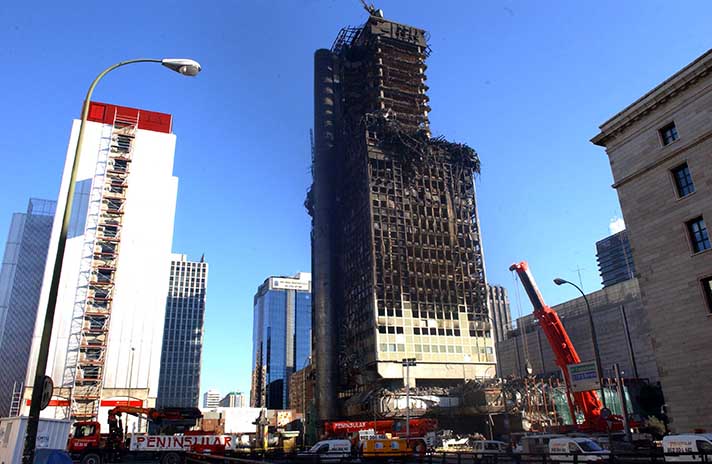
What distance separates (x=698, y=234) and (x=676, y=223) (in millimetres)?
1449

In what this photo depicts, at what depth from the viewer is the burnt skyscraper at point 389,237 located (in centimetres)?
9388

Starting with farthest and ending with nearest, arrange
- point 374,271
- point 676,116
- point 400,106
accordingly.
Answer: point 400,106
point 374,271
point 676,116

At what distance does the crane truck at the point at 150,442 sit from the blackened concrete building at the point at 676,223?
3096 cm

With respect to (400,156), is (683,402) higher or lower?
lower

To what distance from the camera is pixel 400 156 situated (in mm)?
105625

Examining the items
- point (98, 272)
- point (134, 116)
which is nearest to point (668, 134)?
point (98, 272)

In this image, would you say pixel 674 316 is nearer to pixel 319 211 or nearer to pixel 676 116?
pixel 676 116

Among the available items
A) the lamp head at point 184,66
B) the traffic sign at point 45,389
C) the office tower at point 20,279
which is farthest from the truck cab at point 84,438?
the office tower at point 20,279

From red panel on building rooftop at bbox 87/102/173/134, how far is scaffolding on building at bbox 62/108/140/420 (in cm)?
85

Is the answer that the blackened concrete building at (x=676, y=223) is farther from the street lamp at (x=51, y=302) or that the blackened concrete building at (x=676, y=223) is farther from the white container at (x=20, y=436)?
the white container at (x=20, y=436)

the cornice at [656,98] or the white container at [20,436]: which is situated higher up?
the cornice at [656,98]

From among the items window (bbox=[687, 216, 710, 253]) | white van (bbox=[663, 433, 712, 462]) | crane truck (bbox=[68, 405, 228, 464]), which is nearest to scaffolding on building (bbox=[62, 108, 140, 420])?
crane truck (bbox=[68, 405, 228, 464])

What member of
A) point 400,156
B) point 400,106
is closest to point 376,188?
point 400,156

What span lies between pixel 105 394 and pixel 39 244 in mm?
77499
